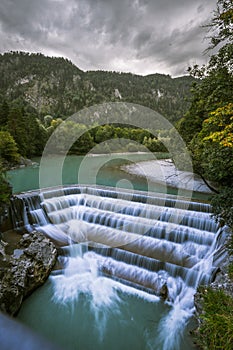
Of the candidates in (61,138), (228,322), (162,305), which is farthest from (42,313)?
(61,138)

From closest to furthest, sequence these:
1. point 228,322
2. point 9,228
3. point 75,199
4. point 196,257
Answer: point 228,322
point 196,257
point 9,228
point 75,199

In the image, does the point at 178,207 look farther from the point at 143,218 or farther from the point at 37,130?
the point at 37,130

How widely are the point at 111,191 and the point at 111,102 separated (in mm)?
91566

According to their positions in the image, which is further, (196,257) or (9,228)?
(9,228)

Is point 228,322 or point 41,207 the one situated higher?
point 228,322

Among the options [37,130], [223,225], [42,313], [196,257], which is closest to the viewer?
[42,313]

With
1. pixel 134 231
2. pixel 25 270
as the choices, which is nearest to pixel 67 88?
pixel 134 231

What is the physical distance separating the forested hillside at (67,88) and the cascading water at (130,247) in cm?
6794

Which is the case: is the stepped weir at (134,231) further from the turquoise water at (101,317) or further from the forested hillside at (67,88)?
the forested hillside at (67,88)

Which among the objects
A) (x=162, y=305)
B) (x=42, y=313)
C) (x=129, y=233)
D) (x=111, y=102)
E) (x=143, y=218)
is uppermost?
(x=111, y=102)

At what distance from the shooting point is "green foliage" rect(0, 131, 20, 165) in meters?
19.1

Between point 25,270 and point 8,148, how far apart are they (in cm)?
1672

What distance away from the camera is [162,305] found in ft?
18.2

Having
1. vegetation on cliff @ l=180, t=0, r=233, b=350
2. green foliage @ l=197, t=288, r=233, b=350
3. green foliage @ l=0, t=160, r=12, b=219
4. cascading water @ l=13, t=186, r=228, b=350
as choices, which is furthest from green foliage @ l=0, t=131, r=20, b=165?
green foliage @ l=197, t=288, r=233, b=350
